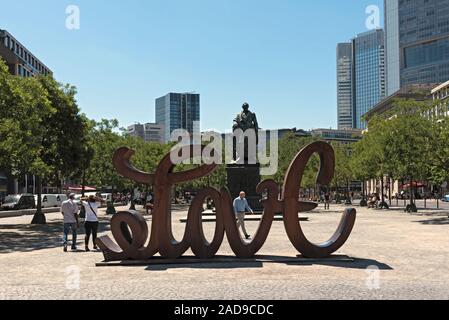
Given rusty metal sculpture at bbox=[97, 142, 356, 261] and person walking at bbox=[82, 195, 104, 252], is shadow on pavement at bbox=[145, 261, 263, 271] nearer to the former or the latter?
rusty metal sculpture at bbox=[97, 142, 356, 261]

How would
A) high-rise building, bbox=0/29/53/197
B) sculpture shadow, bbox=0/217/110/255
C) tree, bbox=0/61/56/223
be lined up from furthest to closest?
high-rise building, bbox=0/29/53/197 < tree, bbox=0/61/56/223 < sculpture shadow, bbox=0/217/110/255

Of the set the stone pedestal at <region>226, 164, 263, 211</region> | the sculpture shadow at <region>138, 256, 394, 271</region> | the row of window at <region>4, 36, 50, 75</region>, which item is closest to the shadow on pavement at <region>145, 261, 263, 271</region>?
the sculpture shadow at <region>138, 256, 394, 271</region>

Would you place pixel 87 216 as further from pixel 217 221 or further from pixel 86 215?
pixel 217 221

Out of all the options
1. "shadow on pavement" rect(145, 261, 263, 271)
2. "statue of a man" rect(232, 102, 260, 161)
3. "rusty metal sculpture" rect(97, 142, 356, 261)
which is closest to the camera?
"shadow on pavement" rect(145, 261, 263, 271)

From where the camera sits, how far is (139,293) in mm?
9336

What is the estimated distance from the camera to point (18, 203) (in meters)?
52.8

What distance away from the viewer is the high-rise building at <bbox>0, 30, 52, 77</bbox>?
243 ft

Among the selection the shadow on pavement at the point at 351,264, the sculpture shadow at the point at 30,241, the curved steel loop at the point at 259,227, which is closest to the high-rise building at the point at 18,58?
the sculpture shadow at the point at 30,241

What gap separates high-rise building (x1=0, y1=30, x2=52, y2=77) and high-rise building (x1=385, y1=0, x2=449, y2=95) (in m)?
114
